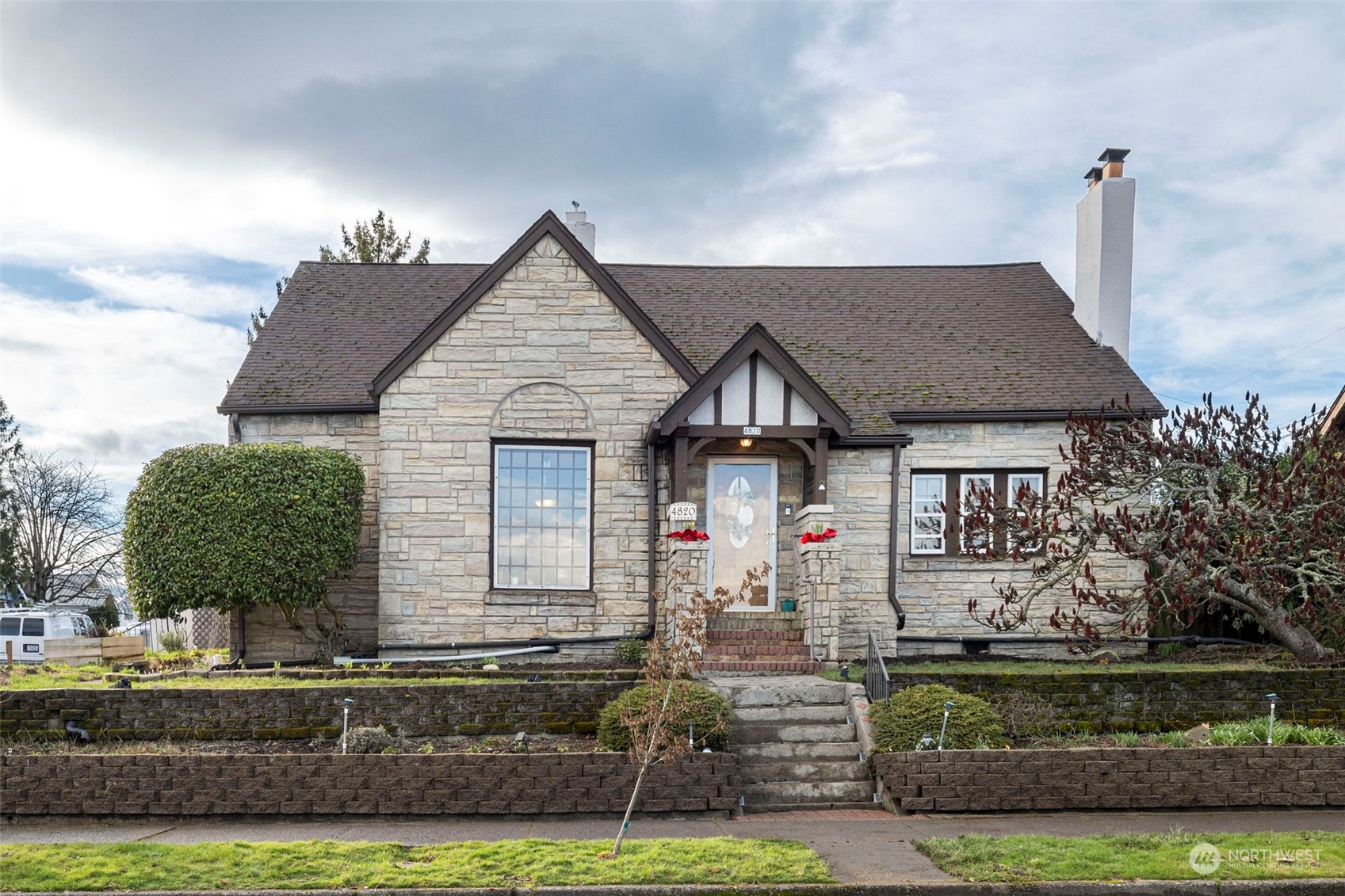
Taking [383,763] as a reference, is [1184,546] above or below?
above

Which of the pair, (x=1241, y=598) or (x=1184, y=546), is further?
(x=1241, y=598)

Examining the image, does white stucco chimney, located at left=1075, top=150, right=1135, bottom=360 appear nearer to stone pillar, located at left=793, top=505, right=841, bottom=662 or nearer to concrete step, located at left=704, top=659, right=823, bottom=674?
stone pillar, located at left=793, top=505, right=841, bottom=662

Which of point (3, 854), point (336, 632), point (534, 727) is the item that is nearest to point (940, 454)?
point (534, 727)

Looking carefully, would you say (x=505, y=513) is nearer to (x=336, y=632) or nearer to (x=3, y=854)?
(x=336, y=632)

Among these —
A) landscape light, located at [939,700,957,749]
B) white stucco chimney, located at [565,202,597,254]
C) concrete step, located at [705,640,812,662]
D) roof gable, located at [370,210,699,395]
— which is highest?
white stucco chimney, located at [565,202,597,254]

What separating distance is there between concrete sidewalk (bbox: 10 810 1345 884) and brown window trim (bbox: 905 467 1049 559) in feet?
23.1

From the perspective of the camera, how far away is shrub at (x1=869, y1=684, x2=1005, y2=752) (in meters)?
10.6

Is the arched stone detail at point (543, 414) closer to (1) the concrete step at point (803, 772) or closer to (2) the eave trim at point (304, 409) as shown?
(2) the eave trim at point (304, 409)

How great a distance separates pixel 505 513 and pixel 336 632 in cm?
312

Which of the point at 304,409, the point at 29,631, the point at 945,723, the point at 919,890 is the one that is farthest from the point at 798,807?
the point at 29,631

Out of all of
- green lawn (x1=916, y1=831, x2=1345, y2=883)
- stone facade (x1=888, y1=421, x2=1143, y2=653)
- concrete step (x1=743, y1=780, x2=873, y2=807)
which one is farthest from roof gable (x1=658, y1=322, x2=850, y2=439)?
green lawn (x1=916, y1=831, x2=1345, y2=883)

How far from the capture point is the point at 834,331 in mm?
18906

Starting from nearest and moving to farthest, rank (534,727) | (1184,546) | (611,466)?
(534,727) → (1184,546) → (611,466)

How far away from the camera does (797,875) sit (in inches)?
299
